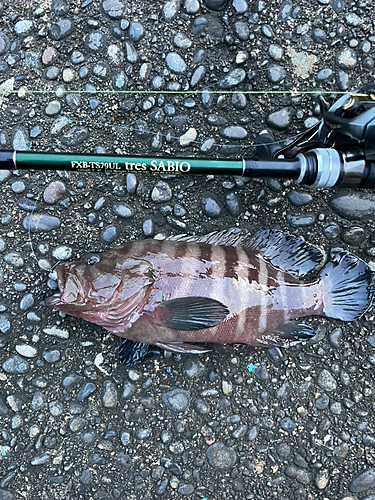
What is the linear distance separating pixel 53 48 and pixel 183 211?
49.9 inches

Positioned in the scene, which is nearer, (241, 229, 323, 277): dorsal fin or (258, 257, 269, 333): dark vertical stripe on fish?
(258, 257, 269, 333): dark vertical stripe on fish

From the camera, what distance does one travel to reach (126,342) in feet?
7.08

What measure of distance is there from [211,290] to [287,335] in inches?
20.9

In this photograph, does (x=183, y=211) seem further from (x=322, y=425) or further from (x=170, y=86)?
(x=322, y=425)

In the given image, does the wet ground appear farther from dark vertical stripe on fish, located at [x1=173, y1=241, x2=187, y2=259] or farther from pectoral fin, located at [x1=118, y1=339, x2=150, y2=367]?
dark vertical stripe on fish, located at [x1=173, y1=241, x2=187, y2=259]

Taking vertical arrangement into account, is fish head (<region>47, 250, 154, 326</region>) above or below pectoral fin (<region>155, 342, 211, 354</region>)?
above

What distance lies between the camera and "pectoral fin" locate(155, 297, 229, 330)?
1.87 m

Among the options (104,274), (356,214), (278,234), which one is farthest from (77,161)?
(356,214)

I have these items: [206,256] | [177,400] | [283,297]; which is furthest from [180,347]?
[283,297]

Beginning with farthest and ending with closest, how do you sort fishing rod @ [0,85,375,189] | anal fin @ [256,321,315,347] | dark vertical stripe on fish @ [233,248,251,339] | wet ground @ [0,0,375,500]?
wet ground @ [0,0,375,500]
anal fin @ [256,321,315,347]
dark vertical stripe on fish @ [233,248,251,339]
fishing rod @ [0,85,375,189]

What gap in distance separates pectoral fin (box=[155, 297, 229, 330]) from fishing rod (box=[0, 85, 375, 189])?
2.13ft

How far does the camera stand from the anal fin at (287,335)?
2.08 meters

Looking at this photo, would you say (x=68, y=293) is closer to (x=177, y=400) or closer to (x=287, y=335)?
(x=177, y=400)

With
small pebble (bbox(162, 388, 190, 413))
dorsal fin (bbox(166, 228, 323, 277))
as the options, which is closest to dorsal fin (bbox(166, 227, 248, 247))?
dorsal fin (bbox(166, 228, 323, 277))
